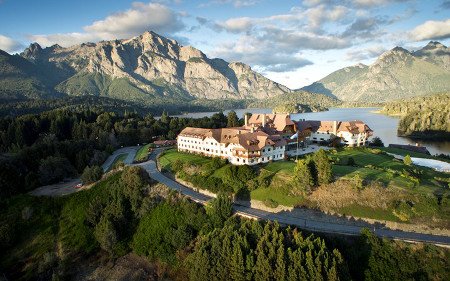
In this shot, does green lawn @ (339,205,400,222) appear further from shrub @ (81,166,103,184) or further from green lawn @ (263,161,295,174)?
shrub @ (81,166,103,184)

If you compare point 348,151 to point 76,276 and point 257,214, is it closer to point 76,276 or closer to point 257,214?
point 257,214

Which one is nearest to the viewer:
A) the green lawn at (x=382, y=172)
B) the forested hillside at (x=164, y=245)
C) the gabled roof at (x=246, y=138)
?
the forested hillside at (x=164, y=245)

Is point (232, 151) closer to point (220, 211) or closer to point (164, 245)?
point (220, 211)

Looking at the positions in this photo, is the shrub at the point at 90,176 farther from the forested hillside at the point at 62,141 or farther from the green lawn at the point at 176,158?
the green lawn at the point at 176,158

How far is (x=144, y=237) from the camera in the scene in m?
44.3

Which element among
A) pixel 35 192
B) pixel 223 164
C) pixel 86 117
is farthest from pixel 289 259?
pixel 86 117

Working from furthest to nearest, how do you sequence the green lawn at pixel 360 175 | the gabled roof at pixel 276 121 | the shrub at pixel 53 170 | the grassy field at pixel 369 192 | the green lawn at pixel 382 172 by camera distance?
the gabled roof at pixel 276 121
the shrub at pixel 53 170
the green lawn at pixel 382 172
the green lawn at pixel 360 175
the grassy field at pixel 369 192

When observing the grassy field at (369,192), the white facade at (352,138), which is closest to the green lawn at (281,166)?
the grassy field at (369,192)

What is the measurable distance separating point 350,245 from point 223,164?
25764mm

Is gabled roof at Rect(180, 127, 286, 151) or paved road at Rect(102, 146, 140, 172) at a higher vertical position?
gabled roof at Rect(180, 127, 286, 151)

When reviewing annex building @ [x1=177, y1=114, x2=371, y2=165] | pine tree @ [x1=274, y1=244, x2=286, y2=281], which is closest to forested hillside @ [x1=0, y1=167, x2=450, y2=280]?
pine tree @ [x1=274, y1=244, x2=286, y2=281]

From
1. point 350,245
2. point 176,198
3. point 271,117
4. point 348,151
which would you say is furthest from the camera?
point 271,117

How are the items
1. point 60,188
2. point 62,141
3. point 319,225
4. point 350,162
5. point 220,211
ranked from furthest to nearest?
point 62,141 < point 60,188 < point 350,162 < point 220,211 < point 319,225

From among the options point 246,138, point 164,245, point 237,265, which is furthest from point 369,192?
point 164,245
